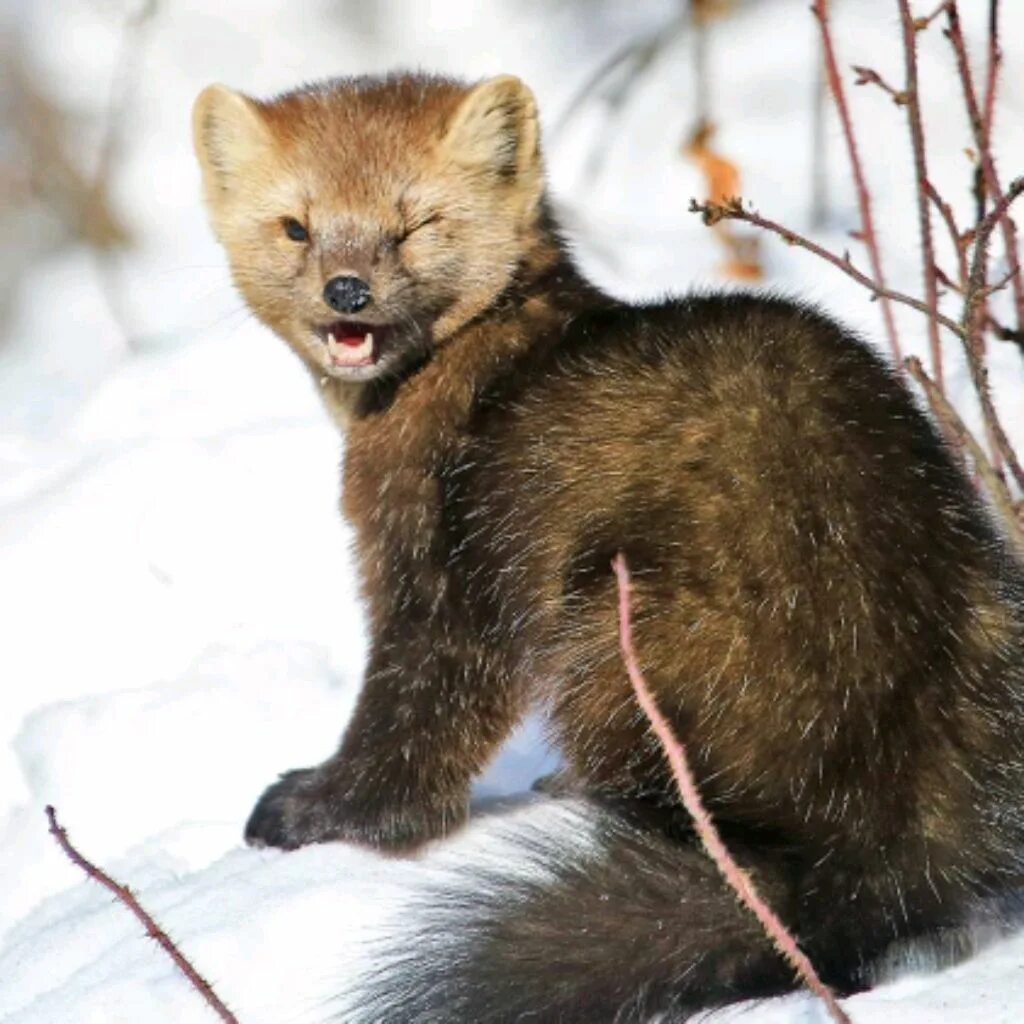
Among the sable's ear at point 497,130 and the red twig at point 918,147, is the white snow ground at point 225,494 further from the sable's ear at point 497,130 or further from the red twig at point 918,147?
the sable's ear at point 497,130

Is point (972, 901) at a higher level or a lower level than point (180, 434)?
lower

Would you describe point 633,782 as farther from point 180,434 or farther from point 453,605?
point 180,434

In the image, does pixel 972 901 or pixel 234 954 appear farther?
pixel 234 954

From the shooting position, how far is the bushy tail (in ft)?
8.90

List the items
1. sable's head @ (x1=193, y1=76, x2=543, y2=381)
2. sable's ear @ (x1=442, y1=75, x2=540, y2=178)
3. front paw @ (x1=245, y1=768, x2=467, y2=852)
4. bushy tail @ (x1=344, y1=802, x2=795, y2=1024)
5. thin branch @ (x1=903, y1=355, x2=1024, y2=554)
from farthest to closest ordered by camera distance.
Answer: sable's ear @ (x1=442, y1=75, x2=540, y2=178) → sable's head @ (x1=193, y1=76, x2=543, y2=381) → front paw @ (x1=245, y1=768, x2=467, y2=852) → thin branch @ (x1=903, y1=355, x2=1024, y2=554) → bushy tail @ (x1=344, y1=802, x2=795, y2=1024)

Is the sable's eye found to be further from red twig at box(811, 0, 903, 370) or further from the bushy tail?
the bushy tail

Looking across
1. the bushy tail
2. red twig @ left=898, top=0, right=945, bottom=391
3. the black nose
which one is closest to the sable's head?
the black nose

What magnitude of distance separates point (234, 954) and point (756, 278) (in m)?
2.99

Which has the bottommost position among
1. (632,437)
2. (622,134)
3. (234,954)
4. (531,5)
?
A: (234,954)

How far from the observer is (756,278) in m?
5.58

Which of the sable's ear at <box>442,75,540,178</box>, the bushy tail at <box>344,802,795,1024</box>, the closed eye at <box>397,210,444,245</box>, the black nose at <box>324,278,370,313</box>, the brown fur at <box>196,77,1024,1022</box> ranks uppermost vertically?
the sable's ear at <box>442,75,540,178</box>

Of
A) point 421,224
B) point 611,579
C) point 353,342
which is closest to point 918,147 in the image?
point 421,224

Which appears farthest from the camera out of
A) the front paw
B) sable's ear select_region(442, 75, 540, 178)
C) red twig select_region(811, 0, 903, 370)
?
red twig select_region(811, 0, 903, 370)

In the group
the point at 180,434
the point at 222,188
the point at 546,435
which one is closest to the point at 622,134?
the point at 180,434
